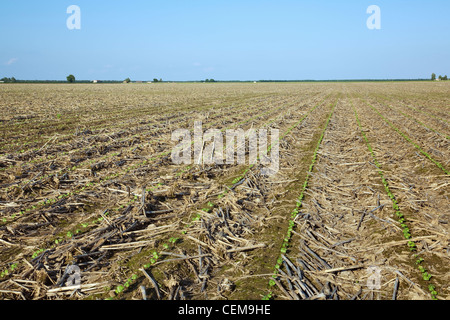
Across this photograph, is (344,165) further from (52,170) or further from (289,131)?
(52,170)

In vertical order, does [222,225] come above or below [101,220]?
below

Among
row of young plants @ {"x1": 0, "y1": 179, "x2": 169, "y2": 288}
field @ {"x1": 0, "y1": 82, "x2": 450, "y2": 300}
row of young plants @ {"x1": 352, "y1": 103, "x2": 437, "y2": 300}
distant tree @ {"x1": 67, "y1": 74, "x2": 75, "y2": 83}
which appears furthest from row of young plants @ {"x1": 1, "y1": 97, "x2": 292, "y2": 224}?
distant tree @ {"x1": 67, "y1": 74, "x2": 75, "y2": 83}

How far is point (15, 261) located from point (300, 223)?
519 cm

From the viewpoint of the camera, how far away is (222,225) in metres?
5.89

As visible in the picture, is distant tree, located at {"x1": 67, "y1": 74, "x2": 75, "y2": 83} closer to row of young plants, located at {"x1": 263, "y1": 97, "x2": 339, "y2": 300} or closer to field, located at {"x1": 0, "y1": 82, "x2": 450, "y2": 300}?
field, located at {"x1": 0, "y1": 82, "x2": 450, "y2": 300}

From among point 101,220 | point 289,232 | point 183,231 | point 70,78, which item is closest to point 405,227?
point 289,232

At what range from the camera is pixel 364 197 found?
285 inches

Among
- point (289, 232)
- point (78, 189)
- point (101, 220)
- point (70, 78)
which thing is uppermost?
point (70, 78)

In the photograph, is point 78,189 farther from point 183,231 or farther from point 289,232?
point 289,232

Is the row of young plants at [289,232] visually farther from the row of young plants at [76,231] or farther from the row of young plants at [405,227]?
the row of young plants at [76,231]

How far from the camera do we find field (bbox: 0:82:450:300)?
4250 millimetres

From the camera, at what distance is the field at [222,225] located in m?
4.25

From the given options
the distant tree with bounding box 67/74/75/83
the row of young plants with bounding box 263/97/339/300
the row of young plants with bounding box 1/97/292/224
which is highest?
the distant tree with bounding box 67/74/75/83
